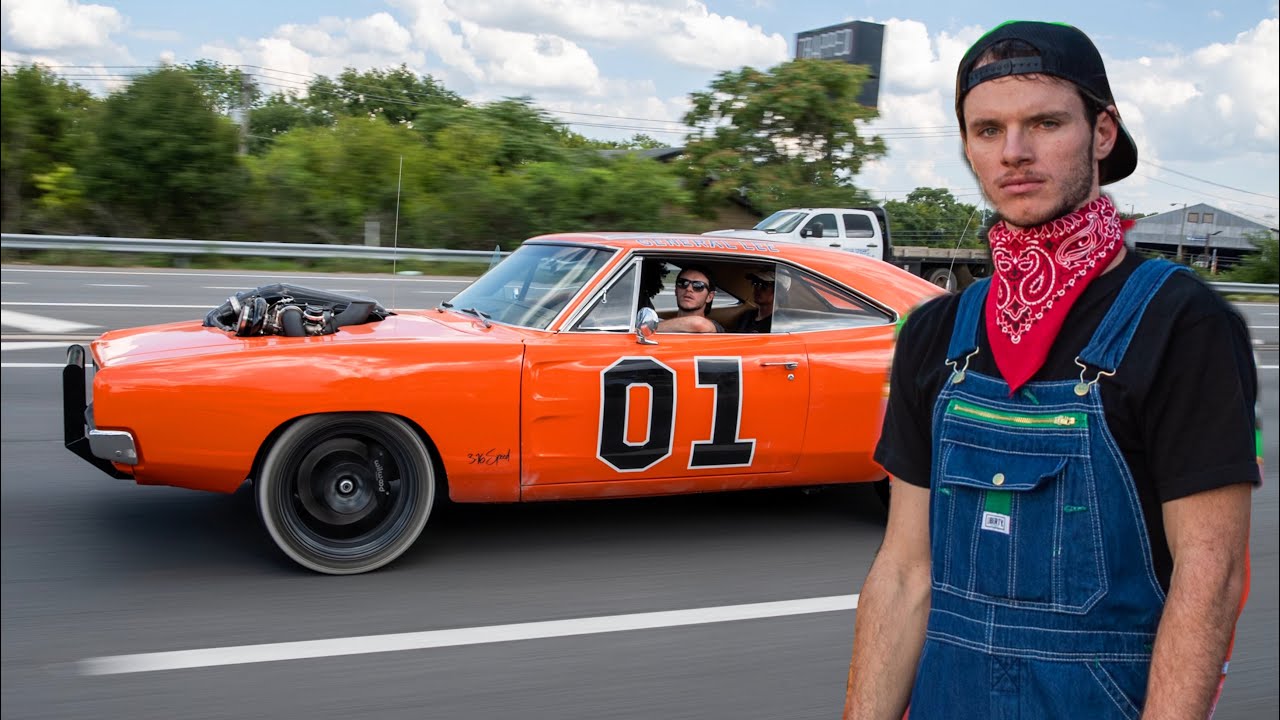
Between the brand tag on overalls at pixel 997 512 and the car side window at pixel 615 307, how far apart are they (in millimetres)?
3848

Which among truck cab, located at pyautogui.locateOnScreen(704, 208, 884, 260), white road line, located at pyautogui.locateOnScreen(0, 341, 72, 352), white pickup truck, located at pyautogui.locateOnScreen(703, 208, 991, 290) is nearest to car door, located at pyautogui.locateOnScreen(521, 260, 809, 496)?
white road line, located at pyautogui.locateOnScreen(0, 341, 72, 352)

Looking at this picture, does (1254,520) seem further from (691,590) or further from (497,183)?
(497,183)

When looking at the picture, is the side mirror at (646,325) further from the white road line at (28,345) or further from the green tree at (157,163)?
the green tree at (157,163)

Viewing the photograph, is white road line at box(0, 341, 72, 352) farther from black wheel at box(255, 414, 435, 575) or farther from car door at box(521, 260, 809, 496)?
car door at box(521, 260, 809, 496)

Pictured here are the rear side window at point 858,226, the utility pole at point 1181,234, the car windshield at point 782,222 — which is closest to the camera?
the utility pole at point 1181,234

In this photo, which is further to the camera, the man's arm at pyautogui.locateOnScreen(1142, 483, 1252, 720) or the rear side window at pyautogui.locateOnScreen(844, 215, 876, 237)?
the rear side window at pyautogui.locateOnScreen(844, 215, 876, 237)

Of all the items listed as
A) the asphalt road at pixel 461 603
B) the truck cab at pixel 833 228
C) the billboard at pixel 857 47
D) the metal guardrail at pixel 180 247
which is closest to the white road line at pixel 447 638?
the asphalt road at pixel 461 603

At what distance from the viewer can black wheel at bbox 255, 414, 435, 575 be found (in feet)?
15.6

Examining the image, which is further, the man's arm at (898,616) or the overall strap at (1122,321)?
the man's arm at (898,616)

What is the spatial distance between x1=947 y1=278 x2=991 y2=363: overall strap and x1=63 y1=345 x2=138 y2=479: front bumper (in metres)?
3.81

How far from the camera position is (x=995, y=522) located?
1.50m

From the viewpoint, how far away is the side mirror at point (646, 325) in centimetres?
515

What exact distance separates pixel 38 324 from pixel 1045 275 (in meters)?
11.4

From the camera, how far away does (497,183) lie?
2220 centimetres
